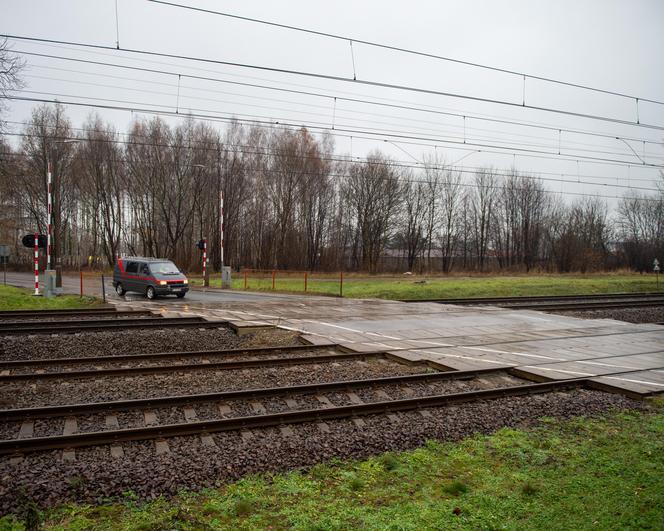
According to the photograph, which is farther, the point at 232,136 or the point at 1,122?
the point at 232,136

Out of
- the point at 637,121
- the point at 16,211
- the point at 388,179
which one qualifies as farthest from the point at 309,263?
the point at 637,121

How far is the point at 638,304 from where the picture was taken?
85.3 feet

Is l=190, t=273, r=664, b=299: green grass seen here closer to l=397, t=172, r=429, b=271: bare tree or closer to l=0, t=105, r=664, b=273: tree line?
l=0, t=105, r=664, b=273: tree line

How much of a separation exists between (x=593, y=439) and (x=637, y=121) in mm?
17117

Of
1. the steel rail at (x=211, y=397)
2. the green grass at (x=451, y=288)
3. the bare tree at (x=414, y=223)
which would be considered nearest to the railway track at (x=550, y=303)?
the green grass at (x=451, y=288)

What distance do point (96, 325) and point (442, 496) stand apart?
1185cm

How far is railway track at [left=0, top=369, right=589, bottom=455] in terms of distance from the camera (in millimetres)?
6066

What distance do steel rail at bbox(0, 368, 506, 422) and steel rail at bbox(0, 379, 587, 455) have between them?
1.12 m

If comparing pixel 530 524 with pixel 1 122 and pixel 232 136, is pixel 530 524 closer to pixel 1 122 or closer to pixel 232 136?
pixel 1 122

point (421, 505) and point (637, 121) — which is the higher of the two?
point (637, 121)

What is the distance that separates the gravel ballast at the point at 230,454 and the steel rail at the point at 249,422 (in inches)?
4.4

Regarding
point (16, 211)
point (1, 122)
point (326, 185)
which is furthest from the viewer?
point (326, 185)

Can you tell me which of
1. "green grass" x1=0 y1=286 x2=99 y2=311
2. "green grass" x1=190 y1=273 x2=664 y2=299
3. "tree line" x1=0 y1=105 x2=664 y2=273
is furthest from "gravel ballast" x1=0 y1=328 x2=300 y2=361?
"tree line" x1=0 y1=105 x2=664 y2=273

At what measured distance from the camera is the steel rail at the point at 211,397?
22.5 feet
